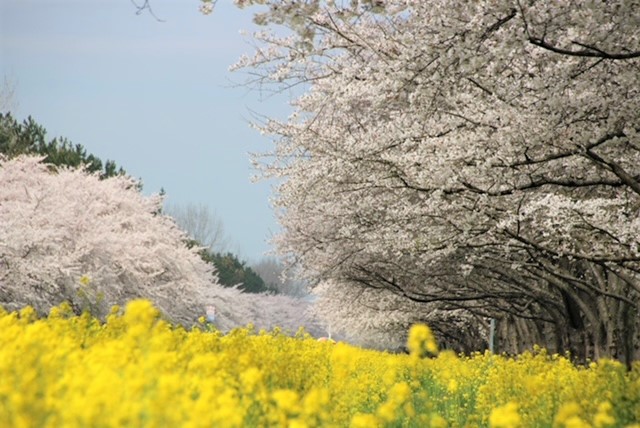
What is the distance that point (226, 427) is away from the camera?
10.2 ft

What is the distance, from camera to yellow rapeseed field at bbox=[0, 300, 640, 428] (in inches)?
120

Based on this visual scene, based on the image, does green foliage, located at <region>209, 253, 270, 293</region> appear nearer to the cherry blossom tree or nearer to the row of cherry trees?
the cherry blossom tree

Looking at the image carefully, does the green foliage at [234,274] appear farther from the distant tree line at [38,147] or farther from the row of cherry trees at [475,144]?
the row of cherry trees at [475,144]

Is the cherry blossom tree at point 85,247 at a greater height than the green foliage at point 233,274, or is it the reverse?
the green foliage at point 233,274

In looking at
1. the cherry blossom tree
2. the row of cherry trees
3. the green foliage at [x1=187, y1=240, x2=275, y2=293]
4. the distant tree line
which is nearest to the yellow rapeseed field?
the row of cherry trees

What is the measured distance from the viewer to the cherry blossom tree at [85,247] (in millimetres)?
25500

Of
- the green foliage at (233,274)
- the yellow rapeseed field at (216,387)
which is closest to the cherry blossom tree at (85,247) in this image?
the yellow rapeseed field at (216,387)

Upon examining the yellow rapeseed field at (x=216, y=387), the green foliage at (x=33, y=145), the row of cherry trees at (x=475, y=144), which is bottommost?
the yellow rapeseed field at (x=216, y=387)

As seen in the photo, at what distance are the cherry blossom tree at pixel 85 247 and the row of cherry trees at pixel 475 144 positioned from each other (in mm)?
7510

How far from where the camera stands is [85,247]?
97.1 ft

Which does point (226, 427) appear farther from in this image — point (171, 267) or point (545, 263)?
point (171, 267)

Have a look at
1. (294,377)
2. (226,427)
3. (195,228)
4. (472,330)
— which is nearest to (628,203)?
(294,377)

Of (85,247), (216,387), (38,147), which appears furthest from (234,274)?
(216,387)

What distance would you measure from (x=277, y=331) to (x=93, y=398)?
322 inches
